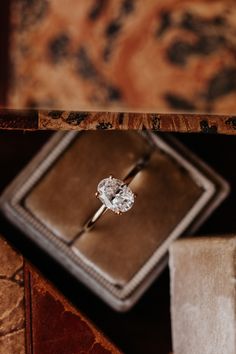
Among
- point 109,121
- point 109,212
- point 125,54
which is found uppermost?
point 125,54

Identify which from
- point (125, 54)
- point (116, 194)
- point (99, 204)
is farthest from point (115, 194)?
point (125, 54)

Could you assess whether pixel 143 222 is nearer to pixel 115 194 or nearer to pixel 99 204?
pixel 99 204

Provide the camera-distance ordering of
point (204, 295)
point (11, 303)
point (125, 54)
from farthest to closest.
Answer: point (204, 295)
point (11, 303)
point (125, 54)

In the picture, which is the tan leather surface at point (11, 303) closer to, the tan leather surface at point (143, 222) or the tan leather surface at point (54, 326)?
the tan leather surface at point (54, 326)

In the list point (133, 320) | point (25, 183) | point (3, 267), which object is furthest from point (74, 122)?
point (133, 320)

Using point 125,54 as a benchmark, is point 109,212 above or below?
below

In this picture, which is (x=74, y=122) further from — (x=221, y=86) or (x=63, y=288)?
(x=63, y=288)

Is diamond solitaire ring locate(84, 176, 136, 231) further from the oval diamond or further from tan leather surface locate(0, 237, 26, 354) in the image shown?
tan leather surface locate(0, 237, 26, 354)

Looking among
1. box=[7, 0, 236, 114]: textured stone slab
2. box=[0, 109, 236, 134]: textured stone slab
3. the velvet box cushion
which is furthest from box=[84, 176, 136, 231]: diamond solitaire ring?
box=[7, 0, 236, 114]: textured stone slab
